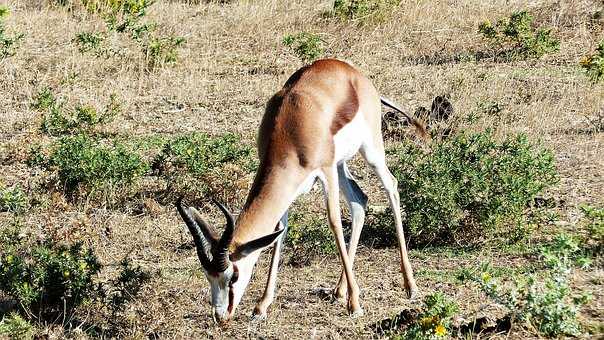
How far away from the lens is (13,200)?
873 centimetres

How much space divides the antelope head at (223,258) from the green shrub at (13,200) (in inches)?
124

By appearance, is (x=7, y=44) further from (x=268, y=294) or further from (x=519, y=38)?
(x=268, y=294)

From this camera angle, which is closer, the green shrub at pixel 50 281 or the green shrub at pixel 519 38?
the green shrub at pixel 50 281

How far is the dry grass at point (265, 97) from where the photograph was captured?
6.93 m

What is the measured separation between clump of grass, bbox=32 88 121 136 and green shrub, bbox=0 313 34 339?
438 cm

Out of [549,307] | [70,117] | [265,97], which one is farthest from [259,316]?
[265,97]

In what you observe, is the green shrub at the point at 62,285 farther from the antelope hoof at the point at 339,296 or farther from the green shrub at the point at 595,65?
the green shrub at the point at 595,65

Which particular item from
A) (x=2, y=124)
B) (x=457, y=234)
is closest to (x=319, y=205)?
(x=457, y=234)

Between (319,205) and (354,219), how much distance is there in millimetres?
1593

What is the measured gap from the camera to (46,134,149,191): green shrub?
8.94 metres

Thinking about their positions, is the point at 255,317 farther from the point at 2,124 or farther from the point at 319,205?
the point at 2,124

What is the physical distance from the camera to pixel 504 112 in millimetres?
10891

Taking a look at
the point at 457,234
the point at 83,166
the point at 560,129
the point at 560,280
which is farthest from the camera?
the point at 560,129

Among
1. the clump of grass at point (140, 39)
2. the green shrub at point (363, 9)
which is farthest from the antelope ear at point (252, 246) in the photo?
the green shrub at point (363, 9)
